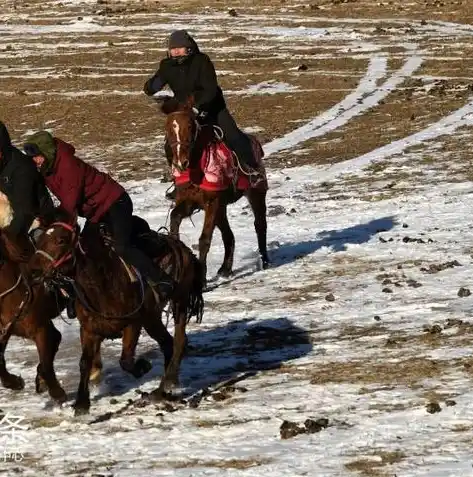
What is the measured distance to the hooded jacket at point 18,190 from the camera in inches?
370

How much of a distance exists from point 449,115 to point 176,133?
15.9m

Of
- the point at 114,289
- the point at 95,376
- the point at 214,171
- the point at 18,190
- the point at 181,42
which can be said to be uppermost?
the point at 181,42

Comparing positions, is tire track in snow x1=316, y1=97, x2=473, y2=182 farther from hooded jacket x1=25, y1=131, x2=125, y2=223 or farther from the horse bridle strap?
the horse bridle strap

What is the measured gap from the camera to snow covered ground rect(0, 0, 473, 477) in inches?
332

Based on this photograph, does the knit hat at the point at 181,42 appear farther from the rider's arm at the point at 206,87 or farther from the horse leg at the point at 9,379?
the horse leg at the point at 9,379

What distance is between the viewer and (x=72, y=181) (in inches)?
382

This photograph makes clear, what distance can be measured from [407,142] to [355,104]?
6.35m

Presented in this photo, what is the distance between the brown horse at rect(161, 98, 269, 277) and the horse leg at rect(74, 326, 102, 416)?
11.1ft

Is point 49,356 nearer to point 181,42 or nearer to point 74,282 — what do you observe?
point 74,282

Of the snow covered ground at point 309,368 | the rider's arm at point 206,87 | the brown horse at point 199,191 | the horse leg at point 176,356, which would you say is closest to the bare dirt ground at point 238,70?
the snow covered ground at point 309,368

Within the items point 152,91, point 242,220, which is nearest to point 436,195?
point 242,220

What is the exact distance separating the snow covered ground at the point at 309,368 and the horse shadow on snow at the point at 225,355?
21 millimetres

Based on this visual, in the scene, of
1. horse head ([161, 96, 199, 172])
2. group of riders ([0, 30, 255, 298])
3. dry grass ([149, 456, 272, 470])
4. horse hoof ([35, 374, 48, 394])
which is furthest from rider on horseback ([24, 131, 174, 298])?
horse head ([161, 96, 199, 172])

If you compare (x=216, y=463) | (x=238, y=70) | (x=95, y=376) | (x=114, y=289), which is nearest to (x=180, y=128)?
(x=95, y=376)
